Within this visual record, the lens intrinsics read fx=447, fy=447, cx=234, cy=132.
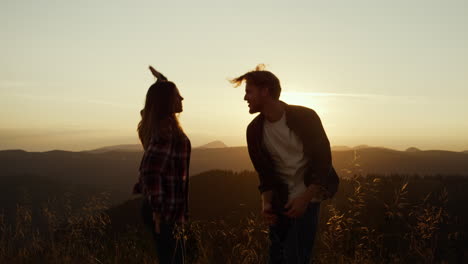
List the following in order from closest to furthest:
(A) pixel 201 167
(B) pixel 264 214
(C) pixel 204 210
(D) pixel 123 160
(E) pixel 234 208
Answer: (B) pixel 264 214 → (E) pixel 234 208 → (C) pixel 204 210 → (A) pixel 201 167 → (D) pixel 123 160

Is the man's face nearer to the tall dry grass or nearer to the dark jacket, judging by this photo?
the dark jacket

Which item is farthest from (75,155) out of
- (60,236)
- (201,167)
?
(60,236)

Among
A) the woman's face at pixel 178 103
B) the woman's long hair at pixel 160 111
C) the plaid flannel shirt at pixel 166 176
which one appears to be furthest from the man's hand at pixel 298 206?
the woman's face at pixel 178 103

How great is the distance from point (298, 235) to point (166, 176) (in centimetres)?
117

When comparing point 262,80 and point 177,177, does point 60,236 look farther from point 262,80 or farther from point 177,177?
point 262,80

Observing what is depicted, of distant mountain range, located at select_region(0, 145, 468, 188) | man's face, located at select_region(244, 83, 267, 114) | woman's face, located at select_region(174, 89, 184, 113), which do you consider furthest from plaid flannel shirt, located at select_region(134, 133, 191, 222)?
distant mountain range, located at select_region(0, 145, 468, 188)

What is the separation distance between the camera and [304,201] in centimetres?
335

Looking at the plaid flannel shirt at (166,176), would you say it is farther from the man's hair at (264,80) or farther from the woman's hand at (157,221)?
the man's hair at (264,80)

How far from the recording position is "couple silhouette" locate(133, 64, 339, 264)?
342 cm

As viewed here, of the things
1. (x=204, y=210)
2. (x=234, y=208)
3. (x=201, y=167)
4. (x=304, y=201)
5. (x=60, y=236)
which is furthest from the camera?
(x=201, y=167)

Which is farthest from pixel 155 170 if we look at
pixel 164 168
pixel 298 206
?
pixel 298 206

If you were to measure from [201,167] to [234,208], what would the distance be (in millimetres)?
72087

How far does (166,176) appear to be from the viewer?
3693mm

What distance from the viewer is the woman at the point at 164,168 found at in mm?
3609
